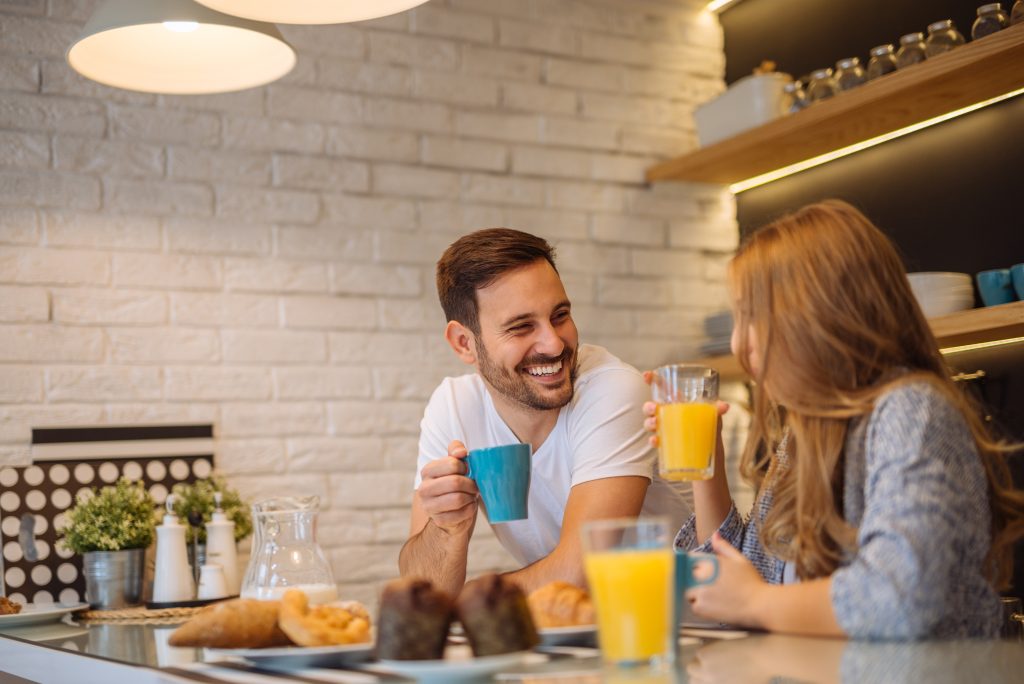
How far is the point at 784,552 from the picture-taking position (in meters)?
1.54

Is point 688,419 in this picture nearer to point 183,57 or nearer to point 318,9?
point 318,9

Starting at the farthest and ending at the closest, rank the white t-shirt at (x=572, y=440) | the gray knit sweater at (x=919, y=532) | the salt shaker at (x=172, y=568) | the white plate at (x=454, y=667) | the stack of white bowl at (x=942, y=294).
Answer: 1. the stack of white bowl at (x=942, y=294)
2. the salt shaker at (x=172, y=568)
3. the white t-shirt at (x=572, y=440)
4. the gray knit sweater at (x=919, y=532)
5. the white plate at (x=454, y=667)

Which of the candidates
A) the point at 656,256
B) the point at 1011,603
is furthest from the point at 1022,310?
the point at 656,256

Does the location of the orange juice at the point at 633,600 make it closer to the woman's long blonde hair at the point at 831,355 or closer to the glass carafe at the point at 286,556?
the woman's long blonde hair at the point at 831,355

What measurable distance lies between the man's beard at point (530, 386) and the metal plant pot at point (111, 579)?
949mm

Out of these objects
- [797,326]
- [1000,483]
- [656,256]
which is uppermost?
[656,256]

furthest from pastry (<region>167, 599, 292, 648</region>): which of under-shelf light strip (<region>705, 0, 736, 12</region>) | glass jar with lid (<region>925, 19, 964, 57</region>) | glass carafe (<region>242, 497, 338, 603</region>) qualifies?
under-shelf light strip (<region>705, 0, 736, 12</region>)

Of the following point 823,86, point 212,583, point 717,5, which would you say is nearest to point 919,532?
point 212,583

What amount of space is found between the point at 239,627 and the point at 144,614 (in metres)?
1.14

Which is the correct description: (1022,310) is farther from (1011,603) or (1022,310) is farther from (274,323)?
(274,323)

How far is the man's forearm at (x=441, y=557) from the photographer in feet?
6.82

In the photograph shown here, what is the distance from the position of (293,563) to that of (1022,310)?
191cm

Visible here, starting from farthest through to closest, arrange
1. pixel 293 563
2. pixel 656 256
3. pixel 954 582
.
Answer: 1. pixel 656 256
2. pixel 293 563
3. pixel 954 582

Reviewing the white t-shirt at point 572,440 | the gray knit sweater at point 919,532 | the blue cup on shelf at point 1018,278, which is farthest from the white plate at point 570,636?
the blue cup on shelf at point 1018,278
